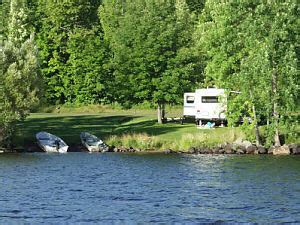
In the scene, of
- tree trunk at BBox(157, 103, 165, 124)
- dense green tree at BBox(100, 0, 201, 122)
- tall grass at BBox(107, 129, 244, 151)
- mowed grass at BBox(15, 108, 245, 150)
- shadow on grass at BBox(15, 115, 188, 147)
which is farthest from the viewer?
dense green tree at BBox(100, 0, 201, 122)

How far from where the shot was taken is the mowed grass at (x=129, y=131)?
70.4m

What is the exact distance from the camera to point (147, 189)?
47.1 m

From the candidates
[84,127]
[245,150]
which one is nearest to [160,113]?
[84,127]

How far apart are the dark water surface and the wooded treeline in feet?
23.9

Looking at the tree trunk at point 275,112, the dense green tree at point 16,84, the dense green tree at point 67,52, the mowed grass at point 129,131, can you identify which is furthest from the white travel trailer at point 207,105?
the dense green tree at point 67,52

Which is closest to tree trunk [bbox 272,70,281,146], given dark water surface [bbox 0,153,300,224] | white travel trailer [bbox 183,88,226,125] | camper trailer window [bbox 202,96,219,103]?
dark water surface [bbox 0,153,300,224]

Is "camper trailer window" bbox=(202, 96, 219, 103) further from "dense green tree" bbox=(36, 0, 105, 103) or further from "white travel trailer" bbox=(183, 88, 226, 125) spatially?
"dense green tree" bbox=(36, 0, 105, 103)

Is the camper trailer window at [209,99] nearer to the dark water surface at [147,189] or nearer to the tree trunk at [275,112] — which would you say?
the tree trunk at [275,112]

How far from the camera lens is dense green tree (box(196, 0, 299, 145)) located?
219 ft

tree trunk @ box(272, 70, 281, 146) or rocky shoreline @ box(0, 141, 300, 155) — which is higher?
tree trunk @ box(272, 70, 281, 146)

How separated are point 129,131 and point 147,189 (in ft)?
93.5

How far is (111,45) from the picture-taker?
3883 inches

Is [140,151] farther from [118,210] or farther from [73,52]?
[73,52]

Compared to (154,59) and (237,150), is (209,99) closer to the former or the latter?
(154,59)
